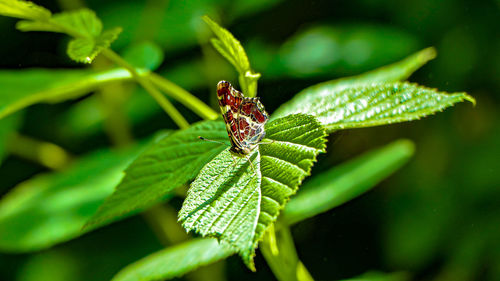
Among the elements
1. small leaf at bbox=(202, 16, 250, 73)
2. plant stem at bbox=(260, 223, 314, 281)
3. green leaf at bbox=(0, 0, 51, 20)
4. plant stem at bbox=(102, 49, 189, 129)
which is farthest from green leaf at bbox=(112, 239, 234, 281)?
green leaf at bbox=(0, 0, 51, 20)

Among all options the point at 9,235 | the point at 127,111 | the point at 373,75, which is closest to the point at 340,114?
the point at 373,75

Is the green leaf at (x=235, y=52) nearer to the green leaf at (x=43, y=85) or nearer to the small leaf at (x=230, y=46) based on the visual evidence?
the small leaf at (x=230, y=46)

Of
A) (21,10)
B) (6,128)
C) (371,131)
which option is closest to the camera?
(21,10)

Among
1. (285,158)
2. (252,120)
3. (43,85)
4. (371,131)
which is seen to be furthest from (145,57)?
(371,131)

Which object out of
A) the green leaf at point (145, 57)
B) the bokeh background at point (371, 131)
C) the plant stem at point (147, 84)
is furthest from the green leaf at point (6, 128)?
the plant stem at point (147, 84)

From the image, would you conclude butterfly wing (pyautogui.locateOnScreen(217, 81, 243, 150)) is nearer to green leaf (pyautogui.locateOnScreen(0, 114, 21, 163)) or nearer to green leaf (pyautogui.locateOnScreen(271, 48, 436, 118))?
green leaf (pyautogui.locateOnScreen(271, 48, 436, 118))

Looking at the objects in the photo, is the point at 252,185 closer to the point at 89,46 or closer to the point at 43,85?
the point at 89,46
